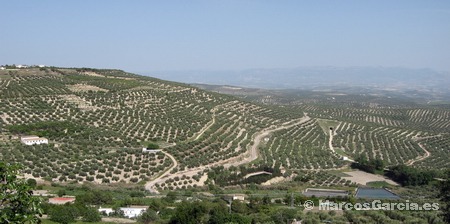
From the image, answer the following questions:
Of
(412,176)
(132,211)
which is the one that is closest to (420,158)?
(412,176)

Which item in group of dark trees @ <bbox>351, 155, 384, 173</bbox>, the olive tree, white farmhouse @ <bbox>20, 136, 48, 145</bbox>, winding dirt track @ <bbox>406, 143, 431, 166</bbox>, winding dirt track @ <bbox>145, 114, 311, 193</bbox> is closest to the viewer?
the olive tree

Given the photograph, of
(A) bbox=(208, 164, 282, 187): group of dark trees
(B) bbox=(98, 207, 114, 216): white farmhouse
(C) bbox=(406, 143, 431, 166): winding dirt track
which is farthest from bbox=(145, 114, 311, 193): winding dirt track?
(C) bbox=(406, 143, 431, 166): winding dirt track

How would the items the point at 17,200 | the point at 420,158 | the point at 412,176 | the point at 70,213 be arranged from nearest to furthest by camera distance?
1. the point at 17,200
2. the point at 70,213
3. the point at 412,176
4. the point at 420,158

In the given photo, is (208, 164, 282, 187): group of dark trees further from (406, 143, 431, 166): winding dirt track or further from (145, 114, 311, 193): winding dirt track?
(406, 143, 431, 166): winding dirt track

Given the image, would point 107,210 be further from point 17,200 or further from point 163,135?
point 163,135

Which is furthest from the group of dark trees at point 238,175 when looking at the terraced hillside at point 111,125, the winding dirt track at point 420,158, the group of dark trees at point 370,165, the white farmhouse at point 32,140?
the winding dirt track at point 420,158

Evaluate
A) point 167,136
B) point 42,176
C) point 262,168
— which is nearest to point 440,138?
point 262,168
